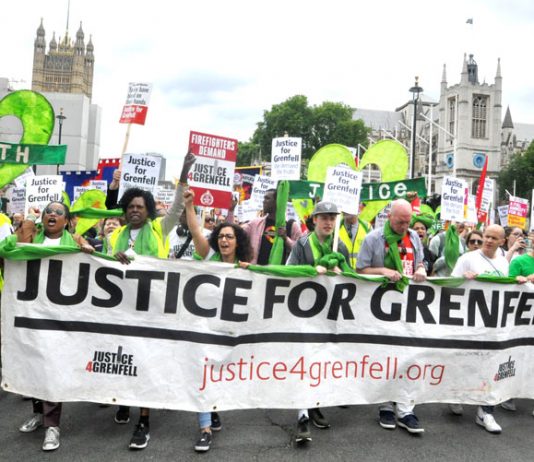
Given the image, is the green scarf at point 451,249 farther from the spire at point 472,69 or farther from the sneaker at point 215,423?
the spire at point 472,69

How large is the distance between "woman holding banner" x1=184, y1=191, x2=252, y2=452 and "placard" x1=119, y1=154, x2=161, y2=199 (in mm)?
2097

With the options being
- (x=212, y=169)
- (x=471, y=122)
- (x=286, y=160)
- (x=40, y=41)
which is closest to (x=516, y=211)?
(x=286, y=160)

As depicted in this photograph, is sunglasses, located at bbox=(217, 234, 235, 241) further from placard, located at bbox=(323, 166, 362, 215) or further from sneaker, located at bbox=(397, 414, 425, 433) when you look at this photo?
sneaker, located at bbox=(397, 414, 425, 433)

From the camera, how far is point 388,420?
4617 mm

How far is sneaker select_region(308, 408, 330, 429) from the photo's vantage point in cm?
453

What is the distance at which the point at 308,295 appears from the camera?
4527mm

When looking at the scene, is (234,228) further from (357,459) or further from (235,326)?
(357,459)

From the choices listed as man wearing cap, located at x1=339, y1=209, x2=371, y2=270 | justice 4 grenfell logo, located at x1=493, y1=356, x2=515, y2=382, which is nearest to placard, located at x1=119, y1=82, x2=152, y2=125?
man wearing cap, located at x1=339, y1=209, x2=371, y2=270

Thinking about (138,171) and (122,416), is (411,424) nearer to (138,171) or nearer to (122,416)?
(122,416)

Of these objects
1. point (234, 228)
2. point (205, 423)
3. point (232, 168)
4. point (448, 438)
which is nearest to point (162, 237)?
point (234, 228)

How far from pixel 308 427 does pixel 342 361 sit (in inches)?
23.2

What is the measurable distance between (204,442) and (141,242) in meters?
1.68

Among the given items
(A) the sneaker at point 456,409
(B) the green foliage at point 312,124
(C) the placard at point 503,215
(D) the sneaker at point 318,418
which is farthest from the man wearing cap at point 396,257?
(B) the green foliage at point 312,124

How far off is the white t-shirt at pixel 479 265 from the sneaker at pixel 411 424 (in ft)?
4.63
